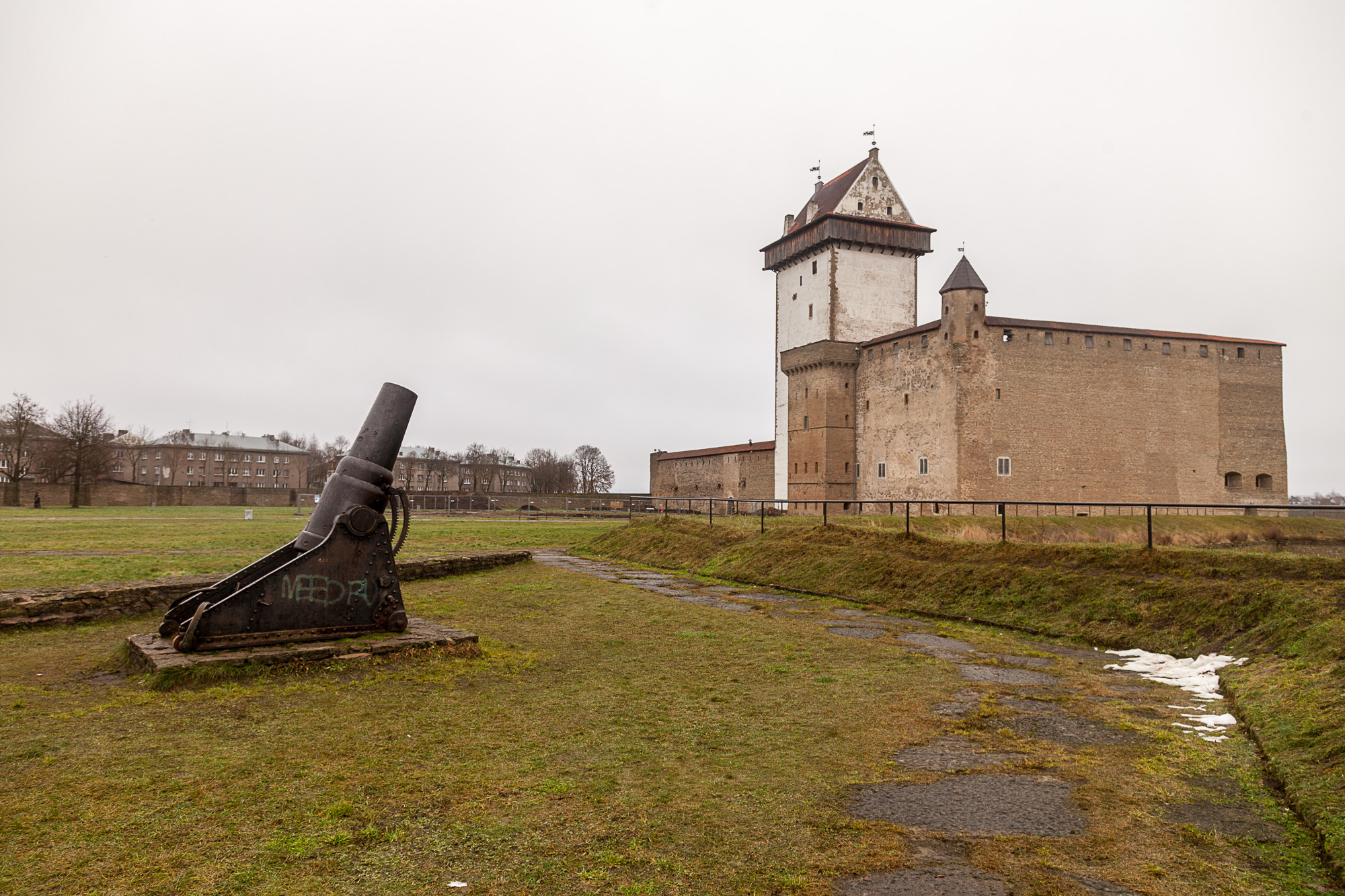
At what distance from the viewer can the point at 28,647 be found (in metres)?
6.83

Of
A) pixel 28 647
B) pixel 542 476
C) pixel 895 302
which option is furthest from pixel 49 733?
pixel 542 476

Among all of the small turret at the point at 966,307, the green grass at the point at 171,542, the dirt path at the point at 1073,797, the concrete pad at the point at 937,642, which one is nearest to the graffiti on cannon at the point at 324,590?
the dirt path at the point at 1073,797

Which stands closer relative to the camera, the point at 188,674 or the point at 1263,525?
the point at 188,674

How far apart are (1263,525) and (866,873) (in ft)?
121

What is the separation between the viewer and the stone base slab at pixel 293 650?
5.61 m

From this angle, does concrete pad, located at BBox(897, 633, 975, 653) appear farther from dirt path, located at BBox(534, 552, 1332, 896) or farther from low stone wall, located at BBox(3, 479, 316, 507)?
low stone wall, located at BBox(3, 479, 316, 507)

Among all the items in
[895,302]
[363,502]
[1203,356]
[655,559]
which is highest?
[895,302]

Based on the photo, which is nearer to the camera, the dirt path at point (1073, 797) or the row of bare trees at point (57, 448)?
the dirt path at point (1073, 797)

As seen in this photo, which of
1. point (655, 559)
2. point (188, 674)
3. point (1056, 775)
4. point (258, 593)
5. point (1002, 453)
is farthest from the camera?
point (1002, 453)

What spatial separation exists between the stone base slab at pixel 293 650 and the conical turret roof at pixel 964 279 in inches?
1403

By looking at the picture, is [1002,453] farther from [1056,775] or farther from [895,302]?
[1056,775]

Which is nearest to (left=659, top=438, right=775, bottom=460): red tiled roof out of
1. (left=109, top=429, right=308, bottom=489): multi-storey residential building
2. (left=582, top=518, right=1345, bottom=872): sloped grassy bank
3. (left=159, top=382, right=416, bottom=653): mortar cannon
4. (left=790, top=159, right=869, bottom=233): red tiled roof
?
(left=790, top=159, right=869, bottom=233): red tiled roof

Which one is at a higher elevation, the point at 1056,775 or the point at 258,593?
the point at 258,593

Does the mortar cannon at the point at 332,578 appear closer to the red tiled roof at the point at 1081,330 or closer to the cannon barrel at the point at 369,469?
the cannon barrel at the point at 369,469
